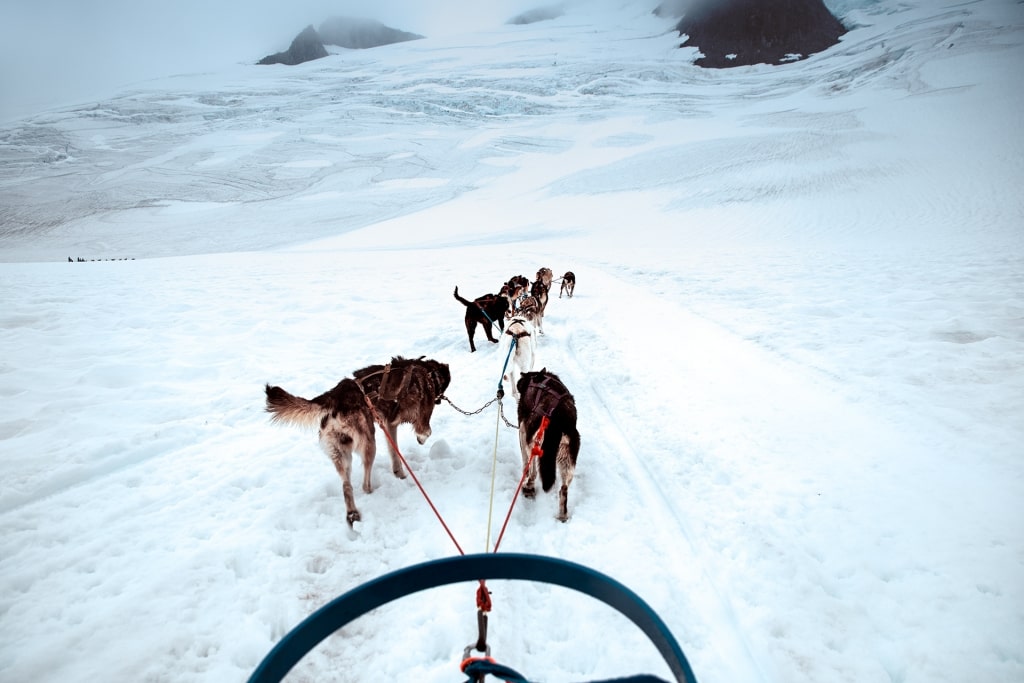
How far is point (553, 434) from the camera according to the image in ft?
10.3

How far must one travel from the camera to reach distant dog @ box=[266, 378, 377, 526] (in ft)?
9.55

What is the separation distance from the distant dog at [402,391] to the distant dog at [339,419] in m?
0.16

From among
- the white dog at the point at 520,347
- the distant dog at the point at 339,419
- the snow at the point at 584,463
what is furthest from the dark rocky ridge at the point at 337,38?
the distant dog at the point at 339,419

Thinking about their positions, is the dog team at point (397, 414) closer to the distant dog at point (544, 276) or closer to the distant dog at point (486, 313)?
the distant dog at point (486, 313)

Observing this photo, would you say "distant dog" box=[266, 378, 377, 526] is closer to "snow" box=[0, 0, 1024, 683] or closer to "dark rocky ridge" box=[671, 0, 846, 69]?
"snow" box=[0, 0, 1024, 683]

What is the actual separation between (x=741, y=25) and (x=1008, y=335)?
8652 centimetres

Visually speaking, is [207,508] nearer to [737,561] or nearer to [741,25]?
[737,561]

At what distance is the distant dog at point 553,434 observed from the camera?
3156 mm

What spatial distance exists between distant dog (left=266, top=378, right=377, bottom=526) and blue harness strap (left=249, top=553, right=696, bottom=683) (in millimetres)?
1683

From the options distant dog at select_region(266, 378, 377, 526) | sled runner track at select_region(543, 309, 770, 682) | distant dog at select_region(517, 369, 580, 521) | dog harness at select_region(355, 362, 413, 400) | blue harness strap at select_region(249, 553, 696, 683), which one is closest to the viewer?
blue harness strap at select_region(249, 553, 696, 683)

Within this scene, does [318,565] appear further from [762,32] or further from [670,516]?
[762,32]

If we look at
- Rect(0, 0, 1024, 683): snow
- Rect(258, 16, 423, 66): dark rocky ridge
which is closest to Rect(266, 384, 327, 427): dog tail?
Rect(0, 0, 1024, 683): snow

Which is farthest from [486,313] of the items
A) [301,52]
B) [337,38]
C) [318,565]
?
[337,38]

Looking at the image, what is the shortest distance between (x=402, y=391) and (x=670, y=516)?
8.09 ft
